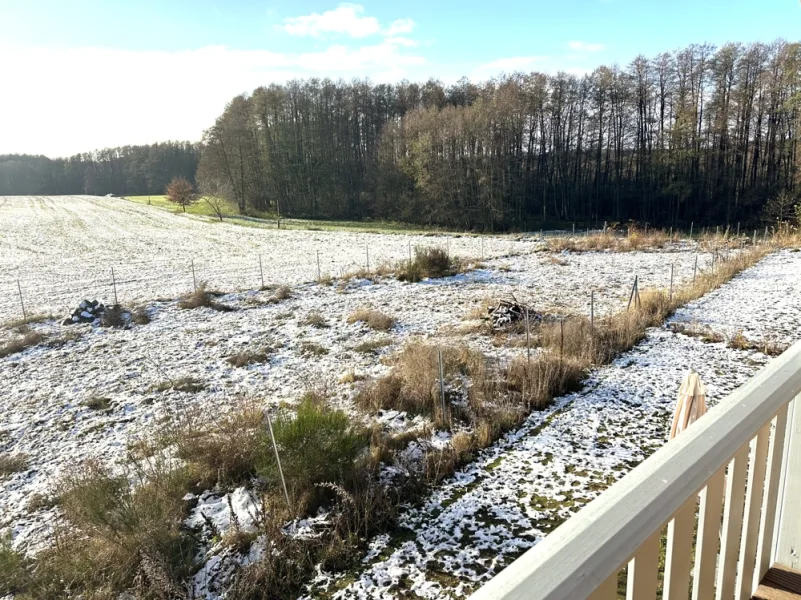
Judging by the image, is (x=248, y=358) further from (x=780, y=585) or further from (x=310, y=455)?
(x=780, y=585)

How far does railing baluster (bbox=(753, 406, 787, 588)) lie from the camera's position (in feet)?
5.21

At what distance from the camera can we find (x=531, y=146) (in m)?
39.8

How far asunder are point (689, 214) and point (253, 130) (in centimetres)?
3712

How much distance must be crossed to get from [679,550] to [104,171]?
10037 centimetres

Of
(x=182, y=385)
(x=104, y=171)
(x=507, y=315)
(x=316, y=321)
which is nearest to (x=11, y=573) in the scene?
(x=182, y=385)

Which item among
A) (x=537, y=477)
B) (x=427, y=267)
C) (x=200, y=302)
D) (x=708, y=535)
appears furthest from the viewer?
(x=427, y=267)

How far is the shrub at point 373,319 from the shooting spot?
10.3 meters

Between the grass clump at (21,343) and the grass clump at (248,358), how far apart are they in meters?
5.13

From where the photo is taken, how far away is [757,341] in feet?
24.8

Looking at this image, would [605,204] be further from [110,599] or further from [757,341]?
[110,599]

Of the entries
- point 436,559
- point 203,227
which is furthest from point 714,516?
point 203,227

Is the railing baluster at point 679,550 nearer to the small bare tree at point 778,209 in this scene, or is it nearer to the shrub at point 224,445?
the shrub at point 224,445

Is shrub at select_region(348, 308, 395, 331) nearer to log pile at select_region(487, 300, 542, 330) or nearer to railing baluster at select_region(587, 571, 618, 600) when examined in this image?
log pile at select_region(487, 300, 542, 330)

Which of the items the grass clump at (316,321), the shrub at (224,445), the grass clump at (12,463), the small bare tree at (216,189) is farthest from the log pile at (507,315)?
the small bare tree at (216,189)
